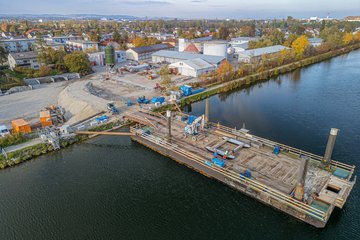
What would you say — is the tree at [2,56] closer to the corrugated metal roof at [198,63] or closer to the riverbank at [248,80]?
the corrugated metal roof at [198,63]

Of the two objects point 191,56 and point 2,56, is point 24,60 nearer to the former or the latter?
point 2,56

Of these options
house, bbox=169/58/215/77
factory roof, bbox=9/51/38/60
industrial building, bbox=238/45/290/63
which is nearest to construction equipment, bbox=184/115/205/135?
house, bbox=169/58/215/77

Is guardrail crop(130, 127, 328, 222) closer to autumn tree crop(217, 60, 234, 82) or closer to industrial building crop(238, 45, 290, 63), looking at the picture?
autumn tree crop(217, 60, 234, 82)

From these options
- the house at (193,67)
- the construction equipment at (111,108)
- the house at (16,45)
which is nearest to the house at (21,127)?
the construction equipment at (111,108)

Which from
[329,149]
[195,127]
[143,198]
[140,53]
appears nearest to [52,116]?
[195,127]

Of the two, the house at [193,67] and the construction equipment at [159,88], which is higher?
the house at [193,67]

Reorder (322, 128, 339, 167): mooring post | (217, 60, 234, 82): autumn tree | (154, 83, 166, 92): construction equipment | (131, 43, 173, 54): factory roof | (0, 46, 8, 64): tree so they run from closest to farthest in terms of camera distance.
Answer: (322, 128, 339, 167): mooring post → (154, 83, 166, 92): construction equipment → (217, 60, 234, 82): autumn tree → (0, 46, 8, 64): tree → (131, 43, 173, 54): factory roof
